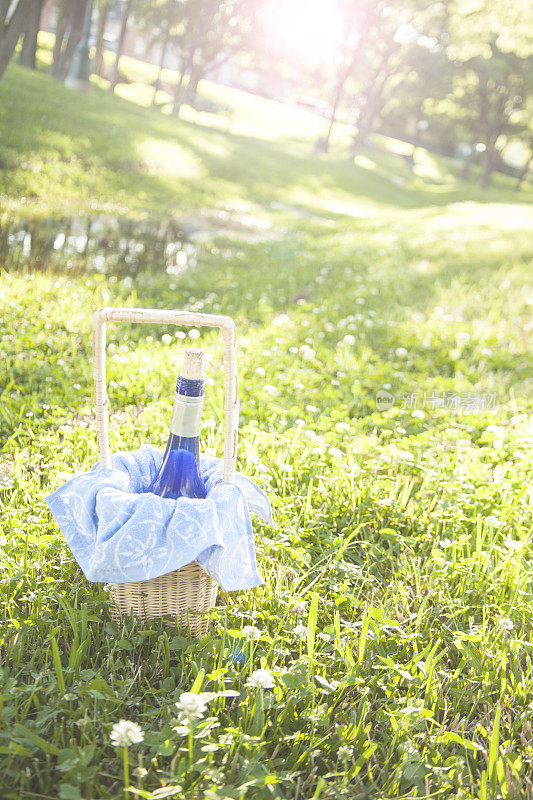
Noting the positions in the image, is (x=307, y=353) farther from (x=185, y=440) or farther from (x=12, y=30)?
(x=12, y=30)

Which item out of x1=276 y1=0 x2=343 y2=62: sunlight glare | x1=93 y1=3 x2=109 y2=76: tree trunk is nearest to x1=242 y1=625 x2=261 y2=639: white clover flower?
x1=93 y1=3 x2=109 y2=76: tree trunk

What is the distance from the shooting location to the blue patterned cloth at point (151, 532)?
183cm

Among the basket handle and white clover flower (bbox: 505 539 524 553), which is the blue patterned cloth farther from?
white clover flower (bbox: 505 539 524 553)

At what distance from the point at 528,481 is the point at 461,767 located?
6.19 feet

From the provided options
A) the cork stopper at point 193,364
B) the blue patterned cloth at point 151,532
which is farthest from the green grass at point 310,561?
the cork stopper at point 193,364

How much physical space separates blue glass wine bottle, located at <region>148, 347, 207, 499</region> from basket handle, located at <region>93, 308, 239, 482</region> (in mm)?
92

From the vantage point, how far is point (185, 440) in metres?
2.00

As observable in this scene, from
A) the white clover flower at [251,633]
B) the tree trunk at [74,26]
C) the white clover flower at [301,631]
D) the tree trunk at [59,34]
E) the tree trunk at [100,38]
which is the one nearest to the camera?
the white clover flower at [251,633]

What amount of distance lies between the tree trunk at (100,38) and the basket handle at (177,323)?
2842 centimetres

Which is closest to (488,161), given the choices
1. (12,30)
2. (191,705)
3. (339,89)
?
(339,89)

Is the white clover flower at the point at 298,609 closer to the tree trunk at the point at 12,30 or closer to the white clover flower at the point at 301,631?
the white clover flower at the point at 301,631

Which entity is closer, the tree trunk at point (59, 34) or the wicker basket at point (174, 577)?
the wicker basket at point (174, 577)

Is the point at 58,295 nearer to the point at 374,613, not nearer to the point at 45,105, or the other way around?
the point at 374,613

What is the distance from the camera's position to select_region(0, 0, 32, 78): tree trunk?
9.07m
